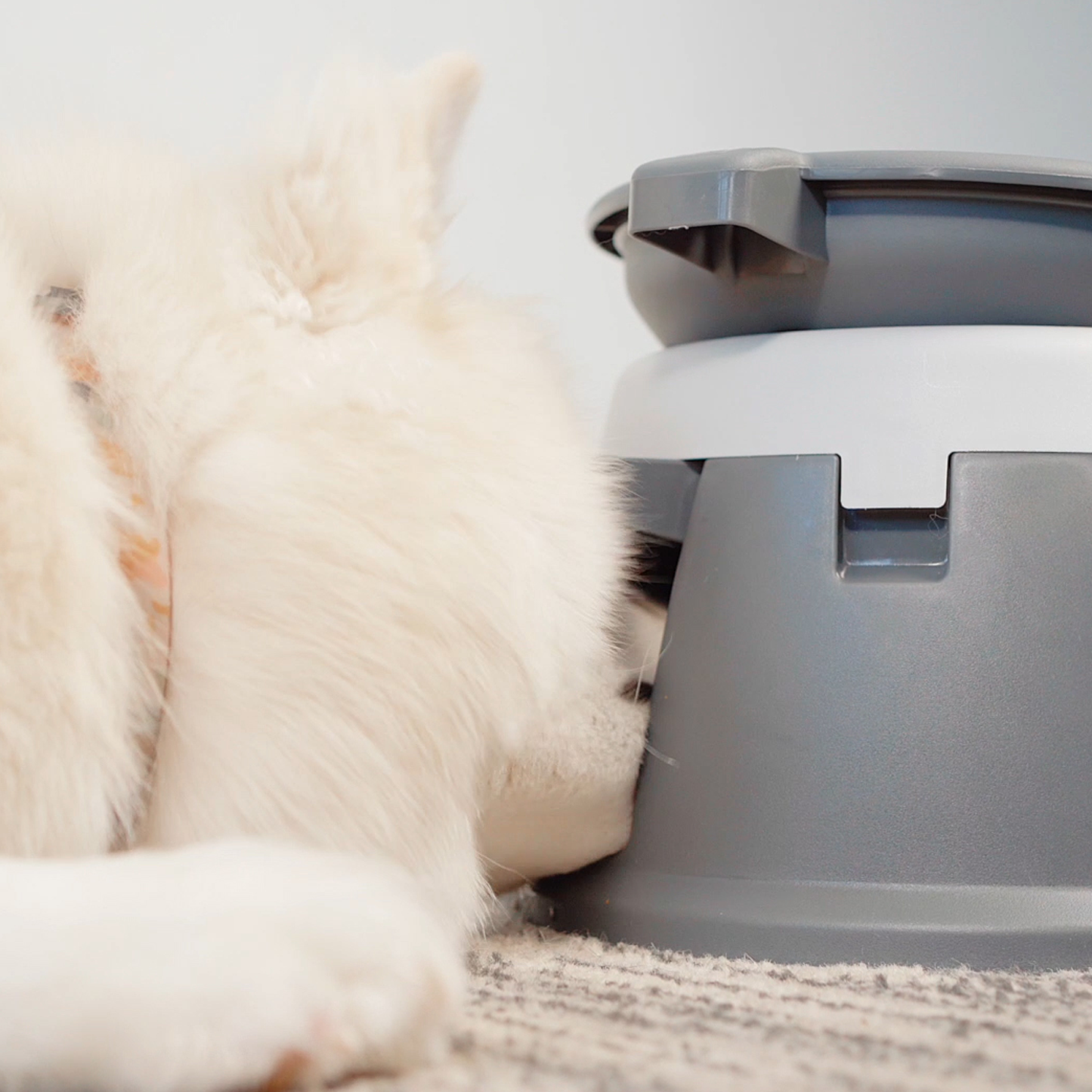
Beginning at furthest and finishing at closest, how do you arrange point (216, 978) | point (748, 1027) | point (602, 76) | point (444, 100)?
point (602, 76), point (444, 100), point (748, 1027), point (216, 978)

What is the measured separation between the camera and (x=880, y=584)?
0.78m

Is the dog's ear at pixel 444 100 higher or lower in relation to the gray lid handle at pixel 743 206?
higher

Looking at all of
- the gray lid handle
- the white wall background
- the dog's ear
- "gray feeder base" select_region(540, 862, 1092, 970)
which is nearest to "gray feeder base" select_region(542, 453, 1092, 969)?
"gray feeder base" select_region(540, 862, 1092, 970)

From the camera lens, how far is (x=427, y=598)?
625 millimetres

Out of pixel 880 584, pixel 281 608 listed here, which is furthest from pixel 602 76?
pixel 281 608

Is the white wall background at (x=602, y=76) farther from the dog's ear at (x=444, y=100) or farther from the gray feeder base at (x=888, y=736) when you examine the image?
the gray feeder base at (x=888, y=736)

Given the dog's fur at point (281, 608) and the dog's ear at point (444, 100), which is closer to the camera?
the dog's fur at point (281, 608)

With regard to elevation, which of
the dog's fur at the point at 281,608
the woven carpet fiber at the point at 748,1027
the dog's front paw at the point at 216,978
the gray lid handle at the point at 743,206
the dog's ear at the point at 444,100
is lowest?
the woven carpet fiber at the point at 748,1027

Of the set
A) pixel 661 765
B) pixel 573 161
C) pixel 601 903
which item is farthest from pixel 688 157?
pixel 573 161

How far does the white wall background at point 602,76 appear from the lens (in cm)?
135

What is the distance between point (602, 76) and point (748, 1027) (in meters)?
1.31

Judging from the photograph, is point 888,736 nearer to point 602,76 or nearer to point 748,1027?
point 748,1027

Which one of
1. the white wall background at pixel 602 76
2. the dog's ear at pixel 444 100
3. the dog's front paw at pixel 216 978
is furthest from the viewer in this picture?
the white wall background at pixel 602 76

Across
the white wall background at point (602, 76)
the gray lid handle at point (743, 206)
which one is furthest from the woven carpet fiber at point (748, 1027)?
the white wall background at point (602, 76)
